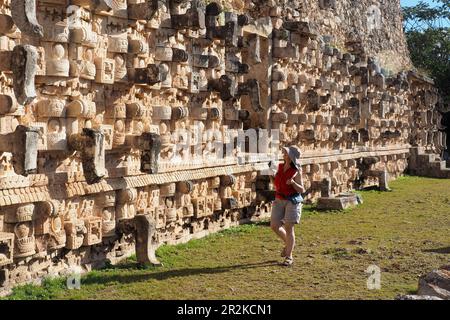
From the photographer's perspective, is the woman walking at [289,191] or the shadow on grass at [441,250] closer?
the woman walking at [289,191]

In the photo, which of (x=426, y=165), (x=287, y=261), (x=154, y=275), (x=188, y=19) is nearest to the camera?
(x=154, y=275)

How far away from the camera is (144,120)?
26.8 ft

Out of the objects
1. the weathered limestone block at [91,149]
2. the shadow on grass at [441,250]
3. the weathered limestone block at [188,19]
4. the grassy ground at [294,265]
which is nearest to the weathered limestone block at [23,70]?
the weathered limestone block at [91,149]

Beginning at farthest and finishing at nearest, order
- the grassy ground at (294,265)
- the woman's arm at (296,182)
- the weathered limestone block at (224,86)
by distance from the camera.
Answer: the weathered limestone block at (224,86), the woman's arm at (296,182), the grassy ground at (294,265)

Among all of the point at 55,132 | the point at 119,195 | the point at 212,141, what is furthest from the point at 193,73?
the point at 55,132

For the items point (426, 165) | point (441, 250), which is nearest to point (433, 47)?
point (426, 165)

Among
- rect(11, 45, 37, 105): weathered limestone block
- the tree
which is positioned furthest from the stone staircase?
rect(11, 45, 37, 105): weathered limestone block

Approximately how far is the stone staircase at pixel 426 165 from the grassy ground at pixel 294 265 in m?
10.8

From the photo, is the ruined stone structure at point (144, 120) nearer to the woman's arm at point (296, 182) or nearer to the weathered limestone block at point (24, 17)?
the weathered limestone block at point (24, 17)

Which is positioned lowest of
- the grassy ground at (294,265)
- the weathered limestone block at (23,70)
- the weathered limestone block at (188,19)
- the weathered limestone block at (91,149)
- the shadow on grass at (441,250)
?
the shadow on grass at (441,250)

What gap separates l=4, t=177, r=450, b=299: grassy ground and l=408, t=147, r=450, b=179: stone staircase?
35.3 feet

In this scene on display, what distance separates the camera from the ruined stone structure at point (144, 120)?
6.22 meters

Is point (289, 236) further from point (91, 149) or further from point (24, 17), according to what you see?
point (24, 17)

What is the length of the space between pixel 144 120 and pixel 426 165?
651 inches
